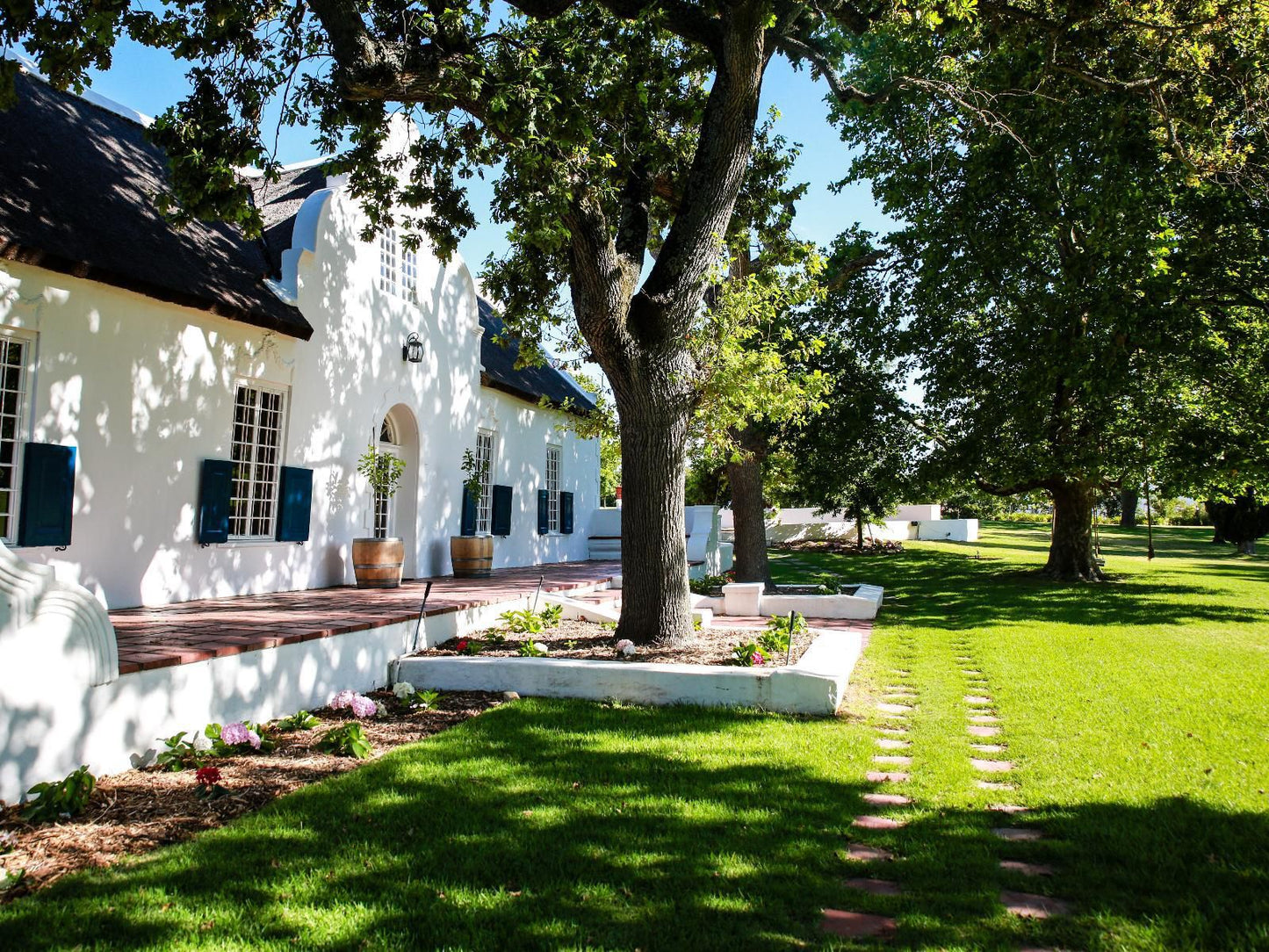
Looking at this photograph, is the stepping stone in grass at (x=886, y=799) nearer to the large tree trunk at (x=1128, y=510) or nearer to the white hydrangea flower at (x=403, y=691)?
the white hydrangea flower at (x=403, y=691)

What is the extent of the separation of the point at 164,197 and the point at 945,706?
8390 millimetres

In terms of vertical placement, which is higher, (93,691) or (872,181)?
(872,181)

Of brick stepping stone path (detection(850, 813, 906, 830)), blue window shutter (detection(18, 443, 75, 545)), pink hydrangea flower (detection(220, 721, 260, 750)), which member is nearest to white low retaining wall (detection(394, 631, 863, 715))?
pink hydrangea flower (detection(220, 721, 260, 750))

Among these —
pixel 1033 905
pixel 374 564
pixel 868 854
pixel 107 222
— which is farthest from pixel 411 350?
pixel 1033 905

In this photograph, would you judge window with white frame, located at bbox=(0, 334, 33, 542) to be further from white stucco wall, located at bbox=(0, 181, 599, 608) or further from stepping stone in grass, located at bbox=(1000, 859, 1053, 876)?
stepping stone in grass, located at bbox=(1000, 859, 1053, 876)

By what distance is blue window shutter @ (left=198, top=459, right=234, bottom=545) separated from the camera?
9773mm

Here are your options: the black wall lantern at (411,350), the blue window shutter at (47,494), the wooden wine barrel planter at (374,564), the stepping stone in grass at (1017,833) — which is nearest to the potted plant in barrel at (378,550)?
the wooden wine barrel planter at (374,564)

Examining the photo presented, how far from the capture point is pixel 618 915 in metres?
3.40

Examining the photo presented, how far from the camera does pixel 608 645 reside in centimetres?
893

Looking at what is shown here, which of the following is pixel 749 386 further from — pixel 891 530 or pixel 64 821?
pixel 891 530

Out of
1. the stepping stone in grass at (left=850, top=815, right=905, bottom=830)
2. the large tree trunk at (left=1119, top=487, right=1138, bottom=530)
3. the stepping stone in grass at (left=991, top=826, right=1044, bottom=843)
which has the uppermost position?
the large tree trunk at (left=1119, top=487, right=1138, bottom=530)

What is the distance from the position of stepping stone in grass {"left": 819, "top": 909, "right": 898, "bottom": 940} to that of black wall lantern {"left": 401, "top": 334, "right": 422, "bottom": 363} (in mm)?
11594

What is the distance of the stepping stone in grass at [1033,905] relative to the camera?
3463 mm

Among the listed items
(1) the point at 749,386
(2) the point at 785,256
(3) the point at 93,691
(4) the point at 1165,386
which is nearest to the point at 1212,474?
(4) the point at 1165,386
